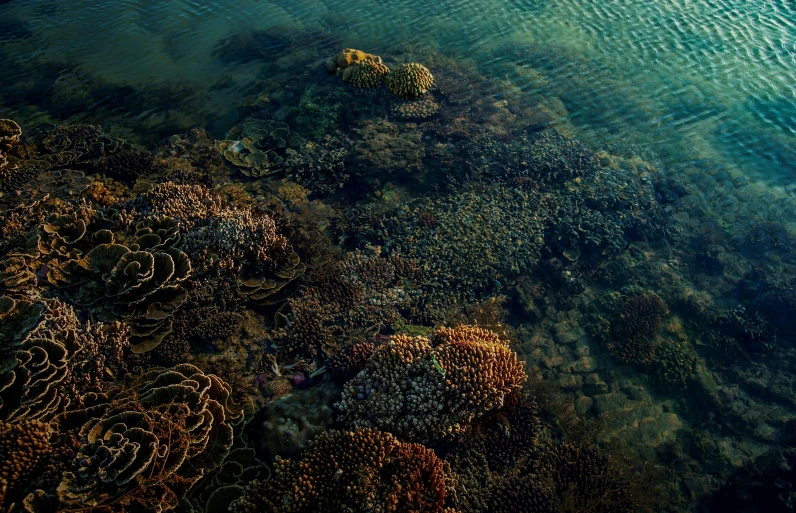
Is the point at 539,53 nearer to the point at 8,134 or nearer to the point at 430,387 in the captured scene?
the point at 430,387

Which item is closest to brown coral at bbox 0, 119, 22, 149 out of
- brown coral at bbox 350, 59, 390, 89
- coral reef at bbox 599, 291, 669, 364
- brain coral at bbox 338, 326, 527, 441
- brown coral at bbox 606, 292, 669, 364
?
brown coral at bbox 350, 59, 390, 89

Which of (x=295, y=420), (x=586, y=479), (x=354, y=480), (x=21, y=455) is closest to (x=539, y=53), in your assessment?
(x=586, y=479)

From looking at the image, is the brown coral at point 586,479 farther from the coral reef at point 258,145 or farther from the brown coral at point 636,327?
the coral reef at point 258,145

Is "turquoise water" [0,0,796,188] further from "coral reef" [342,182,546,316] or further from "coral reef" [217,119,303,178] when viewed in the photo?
"coral reef" [342,182,546,316]

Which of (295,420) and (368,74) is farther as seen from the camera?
(368,74)

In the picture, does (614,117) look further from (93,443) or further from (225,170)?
(93,443)

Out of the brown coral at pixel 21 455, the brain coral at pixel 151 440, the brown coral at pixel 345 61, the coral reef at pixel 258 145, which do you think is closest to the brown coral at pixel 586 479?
the brain coral at pixel 151 440
